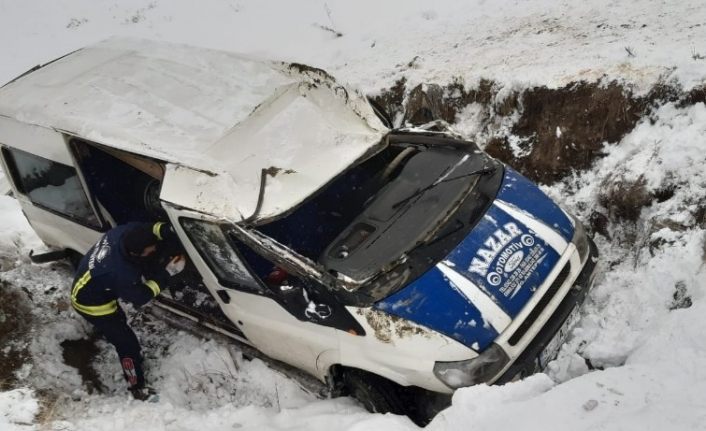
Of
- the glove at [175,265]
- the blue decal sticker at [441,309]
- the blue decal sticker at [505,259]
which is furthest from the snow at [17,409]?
the blue decal sticker at [505,259]

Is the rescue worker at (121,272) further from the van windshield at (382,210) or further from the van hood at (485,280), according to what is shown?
the van hood at (485,280)

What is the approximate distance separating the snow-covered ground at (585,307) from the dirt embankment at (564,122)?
10 centimetres

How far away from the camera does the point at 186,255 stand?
4668 millimetres

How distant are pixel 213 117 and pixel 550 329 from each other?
293 centimetres

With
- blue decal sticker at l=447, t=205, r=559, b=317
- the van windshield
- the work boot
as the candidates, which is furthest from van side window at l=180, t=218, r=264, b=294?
blue decal sticker at l=447, t=205, r=559, b=317

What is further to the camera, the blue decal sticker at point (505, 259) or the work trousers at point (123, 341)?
the work trousers at point (123, 341)

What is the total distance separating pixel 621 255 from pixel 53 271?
17.7ft

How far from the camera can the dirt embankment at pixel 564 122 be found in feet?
17.3

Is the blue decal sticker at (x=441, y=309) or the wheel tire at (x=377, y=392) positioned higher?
the blue decal sticker at (x=441, y=309)

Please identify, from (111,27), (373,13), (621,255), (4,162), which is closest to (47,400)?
(4,162)

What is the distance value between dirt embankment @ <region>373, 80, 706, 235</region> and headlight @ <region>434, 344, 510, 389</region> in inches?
86.6

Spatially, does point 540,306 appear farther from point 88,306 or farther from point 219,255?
point 88,306

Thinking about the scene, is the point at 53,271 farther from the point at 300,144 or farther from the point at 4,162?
the point at 300,144

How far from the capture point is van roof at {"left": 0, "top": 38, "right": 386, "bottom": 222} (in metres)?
4.28
